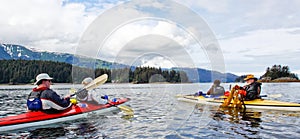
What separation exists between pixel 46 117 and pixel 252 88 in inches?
491

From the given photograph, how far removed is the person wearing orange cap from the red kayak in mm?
9422

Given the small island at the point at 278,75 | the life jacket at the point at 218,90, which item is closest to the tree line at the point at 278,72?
the small island at the point at 278,75

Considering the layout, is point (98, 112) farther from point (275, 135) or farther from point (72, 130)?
point (275, 135)

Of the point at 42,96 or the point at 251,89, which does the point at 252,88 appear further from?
the point at 42,96

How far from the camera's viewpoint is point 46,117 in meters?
11.1

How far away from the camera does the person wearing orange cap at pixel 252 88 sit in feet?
54.2

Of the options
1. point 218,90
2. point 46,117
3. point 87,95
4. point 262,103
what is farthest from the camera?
point 218,90

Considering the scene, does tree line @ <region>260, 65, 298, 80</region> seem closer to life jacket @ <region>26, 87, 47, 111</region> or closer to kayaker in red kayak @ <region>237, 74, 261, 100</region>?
kayaker in red kayak @ <region>237, 74, 261, 100</region>

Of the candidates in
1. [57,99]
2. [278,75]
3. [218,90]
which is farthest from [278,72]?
[57,99]

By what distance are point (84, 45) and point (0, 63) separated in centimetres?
11709

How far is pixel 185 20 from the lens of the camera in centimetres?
1430

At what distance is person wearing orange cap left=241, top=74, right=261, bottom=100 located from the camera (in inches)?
650

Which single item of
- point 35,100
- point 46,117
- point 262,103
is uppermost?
point 35,100

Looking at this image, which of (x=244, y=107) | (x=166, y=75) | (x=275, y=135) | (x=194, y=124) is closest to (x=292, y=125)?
(x=275, y=135)
